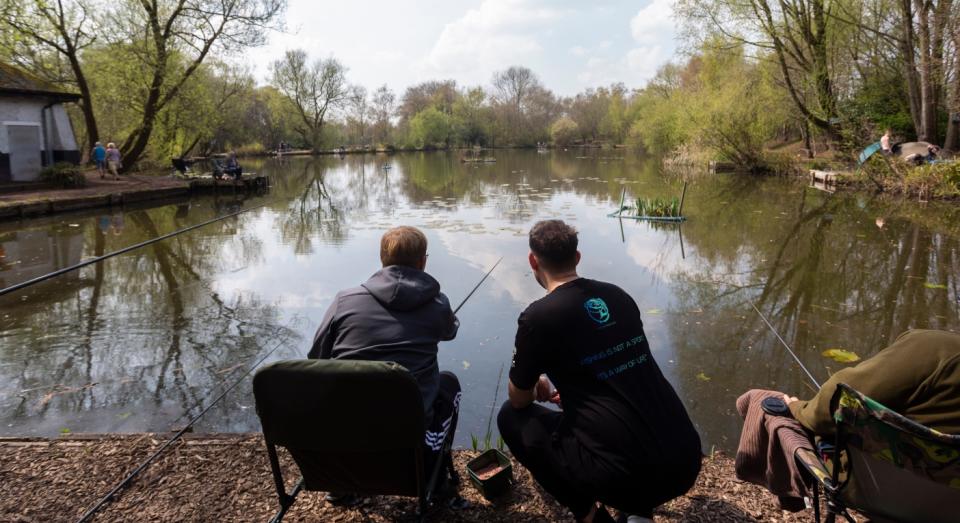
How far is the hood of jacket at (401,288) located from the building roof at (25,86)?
69.0 ft

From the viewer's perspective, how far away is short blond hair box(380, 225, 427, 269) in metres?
2.67

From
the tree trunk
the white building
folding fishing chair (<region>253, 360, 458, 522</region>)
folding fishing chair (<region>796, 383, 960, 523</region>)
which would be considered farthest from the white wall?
the tree trunk

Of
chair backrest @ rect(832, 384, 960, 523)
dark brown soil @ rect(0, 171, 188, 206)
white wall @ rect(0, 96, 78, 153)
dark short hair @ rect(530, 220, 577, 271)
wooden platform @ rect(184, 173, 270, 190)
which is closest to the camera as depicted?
chair backrest @ rect(832, 384, 960, 523)

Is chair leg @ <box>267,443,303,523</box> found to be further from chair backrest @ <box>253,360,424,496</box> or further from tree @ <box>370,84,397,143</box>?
tree @ <box>370,84,397,143</box>

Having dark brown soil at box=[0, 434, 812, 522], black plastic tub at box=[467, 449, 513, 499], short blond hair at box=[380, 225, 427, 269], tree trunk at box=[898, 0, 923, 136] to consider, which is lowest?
dark brown soil at box=[0, 434, 812, 522]

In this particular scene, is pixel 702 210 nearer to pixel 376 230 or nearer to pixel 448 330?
pixel 376 230

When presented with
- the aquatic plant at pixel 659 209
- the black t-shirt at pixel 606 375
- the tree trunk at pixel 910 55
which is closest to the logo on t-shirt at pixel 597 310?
the black t-shirt at pixel 606 375

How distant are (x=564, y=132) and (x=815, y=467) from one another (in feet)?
288

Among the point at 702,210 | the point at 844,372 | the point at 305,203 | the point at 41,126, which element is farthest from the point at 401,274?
the point at 41,126

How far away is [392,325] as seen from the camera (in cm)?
243

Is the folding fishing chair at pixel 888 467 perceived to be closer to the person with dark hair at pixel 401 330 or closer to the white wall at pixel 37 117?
the person with dark hair at pixel 401 330

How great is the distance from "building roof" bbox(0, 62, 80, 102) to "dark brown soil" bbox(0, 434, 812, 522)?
65.0 ft

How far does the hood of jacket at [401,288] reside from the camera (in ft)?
8.09

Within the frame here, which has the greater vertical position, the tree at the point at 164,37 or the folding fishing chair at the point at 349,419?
the tree at the point at 164,37
